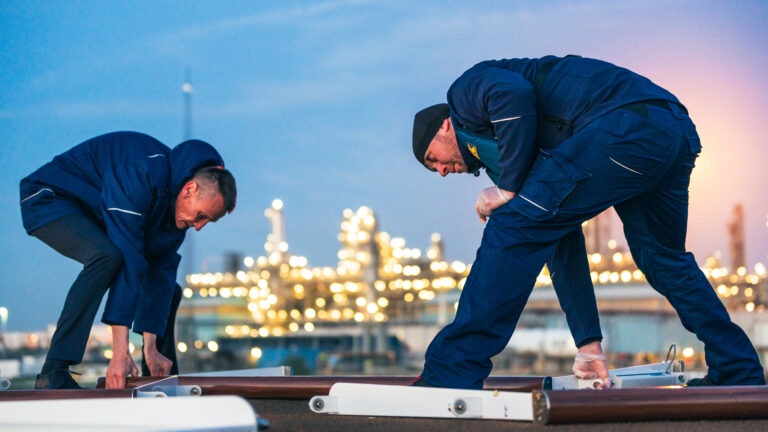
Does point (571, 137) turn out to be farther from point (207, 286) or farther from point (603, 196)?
point (207, 286)

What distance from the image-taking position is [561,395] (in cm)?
223

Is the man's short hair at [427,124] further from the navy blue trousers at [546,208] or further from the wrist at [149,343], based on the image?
the wrist at [149,343]

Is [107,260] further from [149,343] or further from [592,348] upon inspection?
[592,348]

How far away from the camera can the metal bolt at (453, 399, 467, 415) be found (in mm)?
2326

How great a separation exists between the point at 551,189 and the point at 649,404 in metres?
0.75

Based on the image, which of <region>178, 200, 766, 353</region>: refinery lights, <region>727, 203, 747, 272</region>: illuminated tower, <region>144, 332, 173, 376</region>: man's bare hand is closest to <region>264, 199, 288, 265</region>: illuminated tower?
<region>178, 200, 766, 353</region>: refinery lights

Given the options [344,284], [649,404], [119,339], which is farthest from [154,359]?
[344,284]

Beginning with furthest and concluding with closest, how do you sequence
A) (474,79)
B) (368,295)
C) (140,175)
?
(368,295)
(140,175)
(474,79)

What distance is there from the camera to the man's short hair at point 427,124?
311 centimetres

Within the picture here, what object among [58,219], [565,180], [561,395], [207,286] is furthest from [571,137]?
[207,286]

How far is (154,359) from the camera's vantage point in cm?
427

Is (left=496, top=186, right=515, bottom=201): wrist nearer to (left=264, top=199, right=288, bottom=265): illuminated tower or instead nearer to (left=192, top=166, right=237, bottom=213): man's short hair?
(left=192, top=166, right=237, bottom=213): man's short hair

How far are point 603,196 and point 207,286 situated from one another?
94977 mm

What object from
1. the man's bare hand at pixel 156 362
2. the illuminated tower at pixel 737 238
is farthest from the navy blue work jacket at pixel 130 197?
the illuminated tower at pixel 737 238
